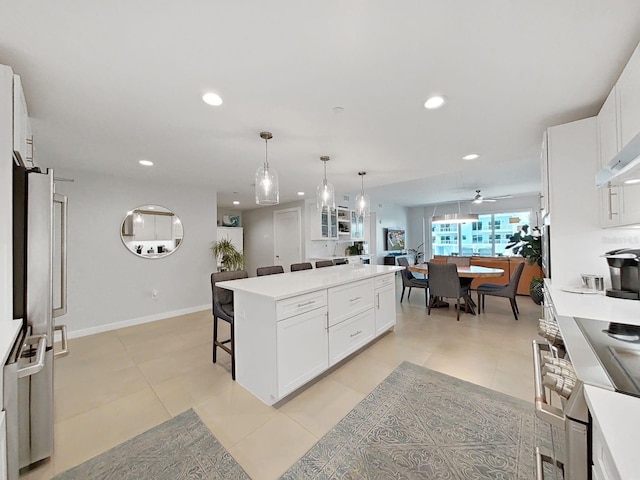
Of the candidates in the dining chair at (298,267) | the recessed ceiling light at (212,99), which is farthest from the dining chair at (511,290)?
the recessed ceiling light at (212,99)

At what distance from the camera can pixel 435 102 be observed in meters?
1.94

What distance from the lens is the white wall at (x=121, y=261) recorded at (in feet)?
11.8

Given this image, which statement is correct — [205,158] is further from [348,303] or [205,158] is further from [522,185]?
[522,185]

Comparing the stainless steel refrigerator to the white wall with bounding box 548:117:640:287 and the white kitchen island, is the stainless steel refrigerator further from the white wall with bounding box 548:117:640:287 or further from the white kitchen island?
the white wall with bounding box 548:117:640:287

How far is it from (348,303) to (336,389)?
784mm

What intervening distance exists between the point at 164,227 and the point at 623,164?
5.19 meters

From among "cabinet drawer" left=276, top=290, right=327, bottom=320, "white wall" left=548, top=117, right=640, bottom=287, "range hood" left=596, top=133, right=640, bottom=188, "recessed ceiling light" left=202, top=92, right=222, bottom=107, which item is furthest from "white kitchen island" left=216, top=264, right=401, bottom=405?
"range hood" left=596, top=133, right=640, bottom=188

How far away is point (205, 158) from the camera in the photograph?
124 inches

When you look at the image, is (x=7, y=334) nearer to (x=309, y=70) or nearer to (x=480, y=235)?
(x=309, y=70)

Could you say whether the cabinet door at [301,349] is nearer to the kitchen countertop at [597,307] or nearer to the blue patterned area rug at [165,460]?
the blue patterned area rug at [165,460]

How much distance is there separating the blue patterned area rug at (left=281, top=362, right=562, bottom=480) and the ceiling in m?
1.98

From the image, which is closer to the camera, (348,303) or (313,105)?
(313,105)

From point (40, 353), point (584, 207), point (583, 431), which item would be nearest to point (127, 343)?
point (40, 353)

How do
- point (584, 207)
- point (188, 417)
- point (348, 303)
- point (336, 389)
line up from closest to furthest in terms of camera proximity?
point (188, 417) < point (584, 207) < point (336, 389) < point (348, 303)
